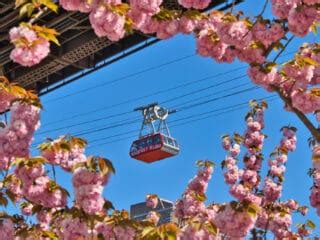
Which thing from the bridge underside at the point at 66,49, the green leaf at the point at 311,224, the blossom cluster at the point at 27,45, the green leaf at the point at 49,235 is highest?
the bridge underside at the point at 66,49

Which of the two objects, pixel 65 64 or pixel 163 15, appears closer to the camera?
pixel 163 15

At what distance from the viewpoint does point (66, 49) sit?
18250 millimetres

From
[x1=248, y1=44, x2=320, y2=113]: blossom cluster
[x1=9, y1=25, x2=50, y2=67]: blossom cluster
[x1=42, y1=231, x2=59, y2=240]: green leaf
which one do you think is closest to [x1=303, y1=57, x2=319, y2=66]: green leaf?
[x1=248, y1=44, x2=320, y2=113]: blossom cluster

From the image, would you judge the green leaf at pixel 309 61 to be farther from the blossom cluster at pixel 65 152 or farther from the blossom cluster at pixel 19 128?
the blossom cluster at pixel 19 128

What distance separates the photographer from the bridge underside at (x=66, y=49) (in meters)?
15.5

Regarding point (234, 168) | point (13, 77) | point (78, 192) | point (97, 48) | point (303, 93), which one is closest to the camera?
point (78, 192)

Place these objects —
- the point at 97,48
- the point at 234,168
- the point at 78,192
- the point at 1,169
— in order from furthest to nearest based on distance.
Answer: the point at 97,48, the point at 234,168, the point at 1,169, the point at 78,192

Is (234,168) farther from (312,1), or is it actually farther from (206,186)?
(312,1)

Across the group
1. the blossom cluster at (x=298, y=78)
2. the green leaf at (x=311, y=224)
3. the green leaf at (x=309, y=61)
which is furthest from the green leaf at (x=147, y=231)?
the green leaf at (x=311, y=224)

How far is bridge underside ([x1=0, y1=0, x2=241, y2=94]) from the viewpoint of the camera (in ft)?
50.7

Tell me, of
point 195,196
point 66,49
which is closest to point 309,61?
point 195,196

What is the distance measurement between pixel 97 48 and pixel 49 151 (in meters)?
13.0

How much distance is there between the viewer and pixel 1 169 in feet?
15.6

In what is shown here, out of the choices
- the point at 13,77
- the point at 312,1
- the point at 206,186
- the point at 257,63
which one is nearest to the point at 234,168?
the point at 206,186
